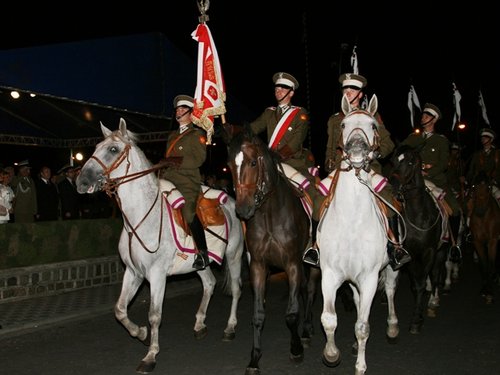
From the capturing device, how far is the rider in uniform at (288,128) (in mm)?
7898

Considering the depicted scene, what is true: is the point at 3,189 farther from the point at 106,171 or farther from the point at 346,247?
the point at 346,247

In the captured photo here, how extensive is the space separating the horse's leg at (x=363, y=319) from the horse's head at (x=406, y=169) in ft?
10.1

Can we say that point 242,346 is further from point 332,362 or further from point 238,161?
point 238,161

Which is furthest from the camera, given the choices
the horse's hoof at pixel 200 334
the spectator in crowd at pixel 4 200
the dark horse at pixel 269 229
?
the spectator in crowd at pixel 4 200

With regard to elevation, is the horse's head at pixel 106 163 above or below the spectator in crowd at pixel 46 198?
above

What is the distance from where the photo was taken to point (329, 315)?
20.4 ft

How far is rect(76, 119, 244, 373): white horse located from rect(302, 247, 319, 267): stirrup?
179 centimetres

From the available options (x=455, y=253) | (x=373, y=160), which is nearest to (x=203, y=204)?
(x=373, y=160)

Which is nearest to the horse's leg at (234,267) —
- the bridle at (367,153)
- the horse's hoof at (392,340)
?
the horse's hoof at (392,340)

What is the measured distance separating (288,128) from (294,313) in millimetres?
2615

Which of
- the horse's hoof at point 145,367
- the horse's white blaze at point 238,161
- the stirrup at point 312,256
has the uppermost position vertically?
the horse's white blaze at point 238,161

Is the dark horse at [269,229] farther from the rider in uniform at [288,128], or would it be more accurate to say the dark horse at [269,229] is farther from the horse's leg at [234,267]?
the horse's leg at [234,267]

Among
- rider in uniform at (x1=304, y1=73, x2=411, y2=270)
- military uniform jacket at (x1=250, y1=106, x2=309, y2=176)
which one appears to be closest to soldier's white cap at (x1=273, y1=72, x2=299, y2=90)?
military uniform jacket at (x1=250, y1=106, x2=309, y2=176)

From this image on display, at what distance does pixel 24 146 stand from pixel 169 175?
52.7 ft
